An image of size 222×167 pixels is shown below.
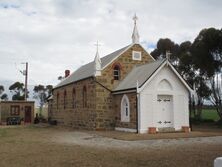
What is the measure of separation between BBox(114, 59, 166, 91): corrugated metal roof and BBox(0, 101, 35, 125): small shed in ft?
71.3

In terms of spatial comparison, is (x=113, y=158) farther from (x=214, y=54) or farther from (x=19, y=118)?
(x=19, y=118)

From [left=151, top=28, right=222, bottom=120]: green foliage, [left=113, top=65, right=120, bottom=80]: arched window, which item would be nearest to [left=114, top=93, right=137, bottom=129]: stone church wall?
[left=113, top=65, right=120, bottom=80]: arched window

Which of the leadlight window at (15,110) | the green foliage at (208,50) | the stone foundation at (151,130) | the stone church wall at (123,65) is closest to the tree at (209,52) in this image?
the green foliage at (208,50)

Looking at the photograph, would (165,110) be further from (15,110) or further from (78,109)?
(15,110)

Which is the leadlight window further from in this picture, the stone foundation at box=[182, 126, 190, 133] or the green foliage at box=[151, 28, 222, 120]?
the stone foundation at box=[182, 126, 190, 133]

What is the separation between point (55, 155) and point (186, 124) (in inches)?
608

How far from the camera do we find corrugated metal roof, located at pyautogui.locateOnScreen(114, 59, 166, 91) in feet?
82.3

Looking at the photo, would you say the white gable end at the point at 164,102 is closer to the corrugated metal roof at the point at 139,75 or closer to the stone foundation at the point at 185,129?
the stone foundation at the point at 185,129

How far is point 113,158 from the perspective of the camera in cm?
1163

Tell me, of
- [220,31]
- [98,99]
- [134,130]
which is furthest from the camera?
[220,31]

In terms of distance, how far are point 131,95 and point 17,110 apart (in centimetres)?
2517

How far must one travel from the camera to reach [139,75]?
2678 centimetres

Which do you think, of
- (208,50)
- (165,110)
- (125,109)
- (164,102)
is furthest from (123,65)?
(208,50)

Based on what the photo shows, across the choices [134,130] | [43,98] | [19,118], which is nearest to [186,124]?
[134,130]
